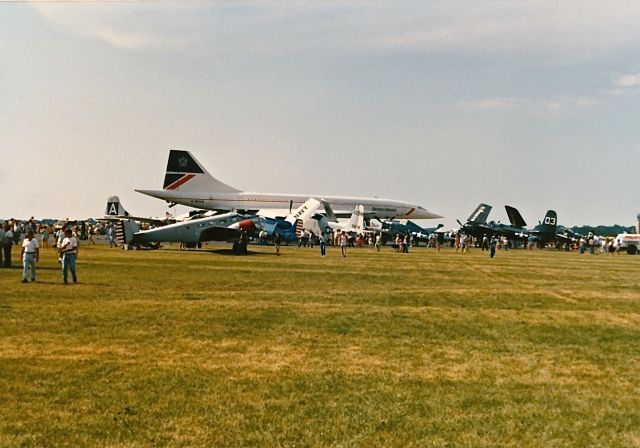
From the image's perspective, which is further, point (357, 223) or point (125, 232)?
point (357, 223)

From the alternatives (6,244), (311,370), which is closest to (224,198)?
(6,244)

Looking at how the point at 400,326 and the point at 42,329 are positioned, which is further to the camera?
the point at 400,326

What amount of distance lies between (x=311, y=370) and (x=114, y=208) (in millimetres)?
69445

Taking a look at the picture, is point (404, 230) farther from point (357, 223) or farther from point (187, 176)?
point (187, 176)

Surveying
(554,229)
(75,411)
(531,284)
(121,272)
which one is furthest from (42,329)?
(554,229)

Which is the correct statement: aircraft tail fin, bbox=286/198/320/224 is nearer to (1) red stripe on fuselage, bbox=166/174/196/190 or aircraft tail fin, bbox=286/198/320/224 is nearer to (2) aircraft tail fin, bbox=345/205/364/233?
(2) aircraft tail fin, bbox=345/205/364/233

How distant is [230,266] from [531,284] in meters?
12.1

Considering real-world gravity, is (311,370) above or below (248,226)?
below

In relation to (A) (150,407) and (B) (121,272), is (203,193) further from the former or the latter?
(A) (150,407)

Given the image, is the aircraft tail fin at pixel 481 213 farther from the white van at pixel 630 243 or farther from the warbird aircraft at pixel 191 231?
the warbird aircraft at pixel 191 231

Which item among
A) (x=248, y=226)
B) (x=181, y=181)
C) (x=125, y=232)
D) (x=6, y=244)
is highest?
(x=181, y=181)

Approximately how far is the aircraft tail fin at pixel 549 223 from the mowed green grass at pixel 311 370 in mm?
62611

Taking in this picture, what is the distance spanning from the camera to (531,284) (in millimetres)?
24938

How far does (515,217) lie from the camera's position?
84.6 meters
